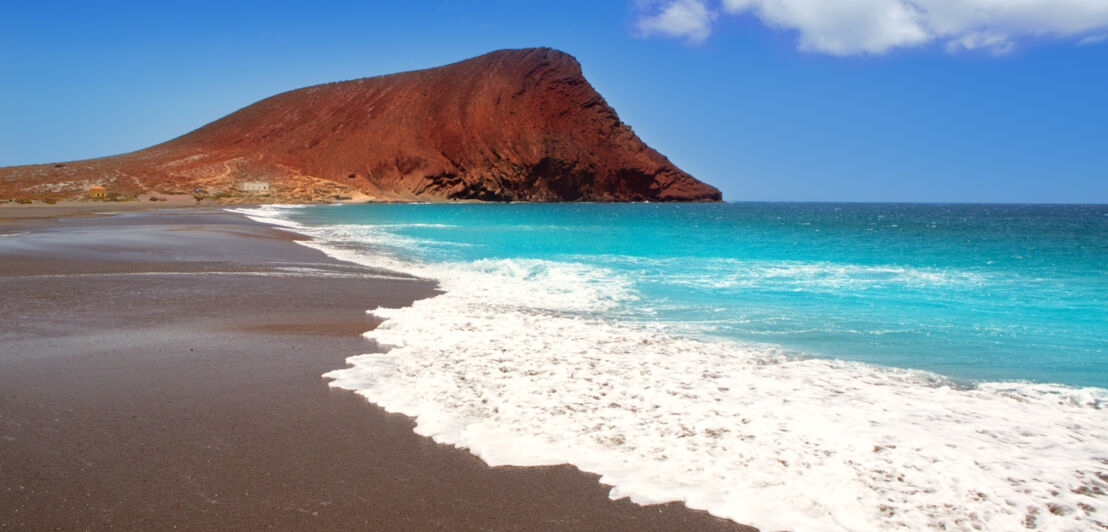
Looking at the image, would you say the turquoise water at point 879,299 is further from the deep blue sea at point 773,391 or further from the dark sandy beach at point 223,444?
the dark sandy beach at point 223,444

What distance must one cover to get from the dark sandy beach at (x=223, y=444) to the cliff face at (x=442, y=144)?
7437cm

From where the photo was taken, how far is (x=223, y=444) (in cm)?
369

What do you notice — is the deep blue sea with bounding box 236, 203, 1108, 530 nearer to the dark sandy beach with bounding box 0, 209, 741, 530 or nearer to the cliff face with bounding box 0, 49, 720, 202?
the dark sandy beach with bounding box 0, 209, 741, 530

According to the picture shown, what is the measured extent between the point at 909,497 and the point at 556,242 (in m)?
22.8

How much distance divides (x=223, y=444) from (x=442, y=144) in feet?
305

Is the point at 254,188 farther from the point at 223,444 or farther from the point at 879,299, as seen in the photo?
the point at 223,444

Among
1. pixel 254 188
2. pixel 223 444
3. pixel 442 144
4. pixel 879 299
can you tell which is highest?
pixel 442 144

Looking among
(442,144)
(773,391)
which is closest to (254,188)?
(442,144)

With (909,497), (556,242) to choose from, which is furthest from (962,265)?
(909,497)

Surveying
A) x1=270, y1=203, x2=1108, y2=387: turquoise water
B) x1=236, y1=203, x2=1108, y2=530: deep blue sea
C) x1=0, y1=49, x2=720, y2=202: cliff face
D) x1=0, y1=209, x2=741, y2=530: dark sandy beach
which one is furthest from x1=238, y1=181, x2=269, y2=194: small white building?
x1=0, y1=209, x2=741, y2=530: dark sandy beach

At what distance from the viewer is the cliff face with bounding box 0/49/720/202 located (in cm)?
8719

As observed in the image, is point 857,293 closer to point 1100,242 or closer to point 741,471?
point 741,471

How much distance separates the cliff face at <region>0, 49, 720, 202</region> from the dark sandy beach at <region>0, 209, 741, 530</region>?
74367mm

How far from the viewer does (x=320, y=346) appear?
631 cm
